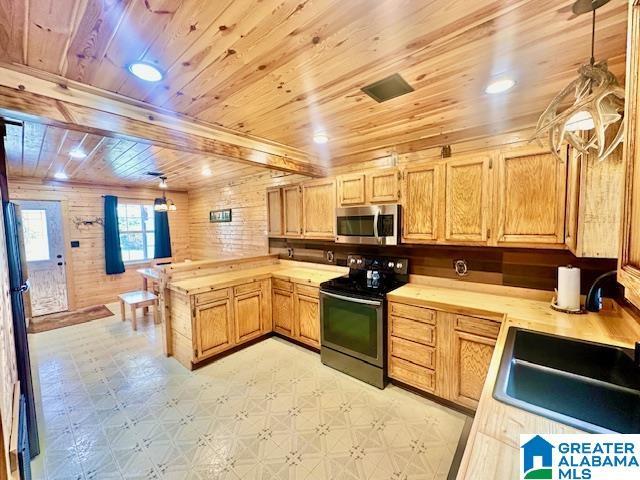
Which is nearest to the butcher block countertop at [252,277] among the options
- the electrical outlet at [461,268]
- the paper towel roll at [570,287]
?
the electrical outlet at [461,268]

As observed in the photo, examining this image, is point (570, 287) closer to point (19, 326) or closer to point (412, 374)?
point (412, 374)

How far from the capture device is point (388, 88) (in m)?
1.77

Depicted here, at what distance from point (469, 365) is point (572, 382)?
103 centimetres

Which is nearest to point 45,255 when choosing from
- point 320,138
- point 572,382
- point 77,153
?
point 77,153

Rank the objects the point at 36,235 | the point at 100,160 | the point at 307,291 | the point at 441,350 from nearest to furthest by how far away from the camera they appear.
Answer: the point at 441,350
the point at 307,291
the point at 100,160
the point at 36,235

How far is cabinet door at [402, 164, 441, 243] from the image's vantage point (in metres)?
2.53

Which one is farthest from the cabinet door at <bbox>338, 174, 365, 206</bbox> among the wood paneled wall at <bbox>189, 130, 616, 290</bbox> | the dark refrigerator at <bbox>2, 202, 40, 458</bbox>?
the dark refrigerator at <bbox>2, 202, 40, 458</bbox>

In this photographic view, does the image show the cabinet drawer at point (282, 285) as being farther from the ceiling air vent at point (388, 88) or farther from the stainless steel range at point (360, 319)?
the ceiling air vent at point (388, 88)

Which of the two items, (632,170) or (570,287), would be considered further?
(570,287)

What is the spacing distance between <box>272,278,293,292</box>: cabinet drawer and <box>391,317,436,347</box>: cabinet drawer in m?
Result: 1.45

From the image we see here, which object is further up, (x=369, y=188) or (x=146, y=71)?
(x=146, y=71)

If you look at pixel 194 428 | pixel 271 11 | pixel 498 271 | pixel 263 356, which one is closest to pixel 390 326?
pixel 498 271

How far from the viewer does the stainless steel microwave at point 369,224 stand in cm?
275

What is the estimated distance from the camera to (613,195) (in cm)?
142
